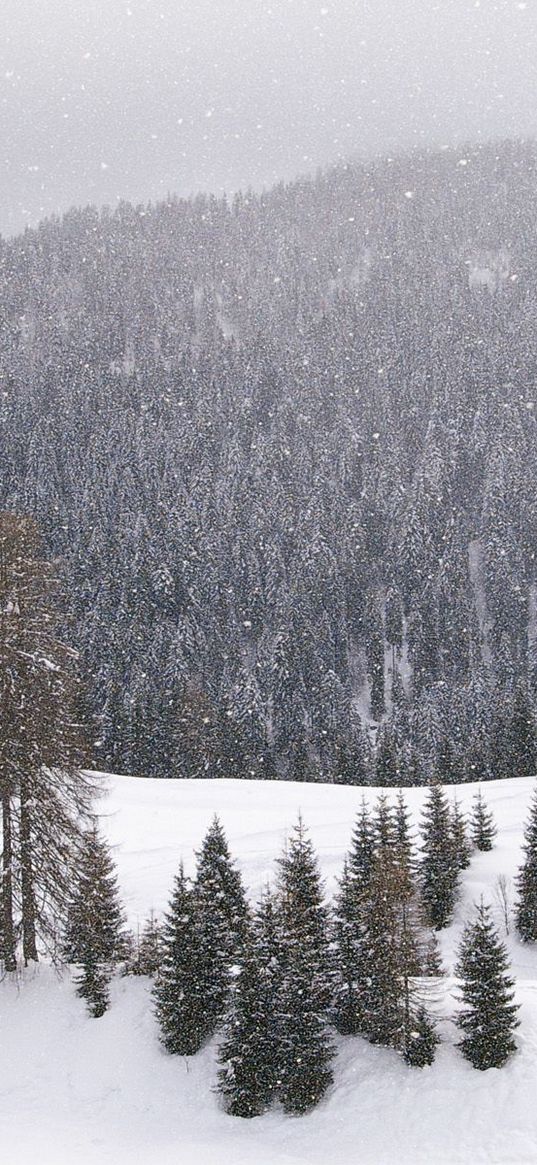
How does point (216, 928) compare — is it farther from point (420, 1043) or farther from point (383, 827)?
point (383, 827)

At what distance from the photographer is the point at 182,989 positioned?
15383 mm

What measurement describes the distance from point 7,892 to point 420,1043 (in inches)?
348

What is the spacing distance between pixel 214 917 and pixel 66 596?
765 centimetres

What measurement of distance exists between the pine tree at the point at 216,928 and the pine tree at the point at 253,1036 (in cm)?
88

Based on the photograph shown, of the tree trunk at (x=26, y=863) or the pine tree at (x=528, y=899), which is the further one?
the pine tree at (x=528, y=899)

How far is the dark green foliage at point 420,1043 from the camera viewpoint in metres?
14.1

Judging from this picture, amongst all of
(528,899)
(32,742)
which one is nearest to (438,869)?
(528,899)

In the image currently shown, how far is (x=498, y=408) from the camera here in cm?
19725

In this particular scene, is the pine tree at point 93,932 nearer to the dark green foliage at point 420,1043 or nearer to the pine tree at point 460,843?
the dark green foliage at point 420,1043

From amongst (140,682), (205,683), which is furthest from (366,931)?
(205,683)

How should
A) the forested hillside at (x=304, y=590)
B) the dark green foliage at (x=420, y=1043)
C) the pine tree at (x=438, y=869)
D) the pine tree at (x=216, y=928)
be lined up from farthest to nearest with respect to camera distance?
the forested hillside at (x=304, y=590) < the pine tree at (x=438, y=869) < the pine tree at (x=216, y=928) < the dark green foliage at (x=420, y=1043)

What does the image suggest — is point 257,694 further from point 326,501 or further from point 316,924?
point 316,924

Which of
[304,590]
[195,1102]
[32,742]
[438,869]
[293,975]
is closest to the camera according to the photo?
[195,1102]

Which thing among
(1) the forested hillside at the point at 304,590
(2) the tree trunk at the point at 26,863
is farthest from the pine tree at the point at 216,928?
(1) the forested hillside at the point at 304,590
